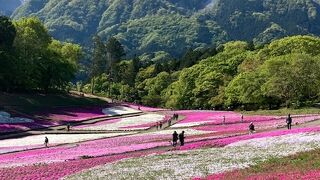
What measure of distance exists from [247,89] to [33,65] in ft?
164

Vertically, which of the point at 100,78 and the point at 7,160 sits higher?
the point at 100,78

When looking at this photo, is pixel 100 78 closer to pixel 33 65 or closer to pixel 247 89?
pixel 33 65

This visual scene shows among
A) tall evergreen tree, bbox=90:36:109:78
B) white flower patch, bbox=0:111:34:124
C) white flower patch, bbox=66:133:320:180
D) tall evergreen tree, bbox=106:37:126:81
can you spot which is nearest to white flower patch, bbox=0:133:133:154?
white flower patch, bbox=0:111:34:124

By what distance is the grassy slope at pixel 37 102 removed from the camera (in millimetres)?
93875

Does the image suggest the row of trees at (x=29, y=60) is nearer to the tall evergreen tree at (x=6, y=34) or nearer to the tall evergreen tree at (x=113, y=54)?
the tall evergreen tree at (x=6, y=34)

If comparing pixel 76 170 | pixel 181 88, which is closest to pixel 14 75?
pixel 181 88

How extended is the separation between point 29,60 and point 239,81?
48.7 meters

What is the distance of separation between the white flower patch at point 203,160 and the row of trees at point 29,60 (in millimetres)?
71006

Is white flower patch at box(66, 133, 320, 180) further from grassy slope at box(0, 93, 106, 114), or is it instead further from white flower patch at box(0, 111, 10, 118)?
grassy slope at box(0, 93, 106, 114)

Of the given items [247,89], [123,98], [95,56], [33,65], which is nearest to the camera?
[247,89]

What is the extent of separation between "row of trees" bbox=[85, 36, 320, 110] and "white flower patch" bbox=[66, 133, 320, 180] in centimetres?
5107

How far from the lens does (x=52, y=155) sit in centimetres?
4409

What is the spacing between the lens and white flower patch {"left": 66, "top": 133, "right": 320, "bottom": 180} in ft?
98.2

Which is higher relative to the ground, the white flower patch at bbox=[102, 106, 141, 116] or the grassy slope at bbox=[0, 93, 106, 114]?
the grassy slope at bbox=[0, 93, 106, 114]
